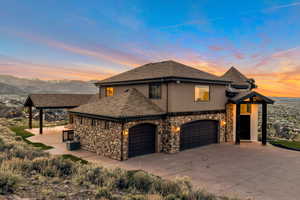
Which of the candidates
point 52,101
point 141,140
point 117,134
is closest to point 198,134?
point 141,140

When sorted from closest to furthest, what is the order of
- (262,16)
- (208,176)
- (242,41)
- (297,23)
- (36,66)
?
(208,176) → (297,23) → (262,16) → (242,41) → (36,66)

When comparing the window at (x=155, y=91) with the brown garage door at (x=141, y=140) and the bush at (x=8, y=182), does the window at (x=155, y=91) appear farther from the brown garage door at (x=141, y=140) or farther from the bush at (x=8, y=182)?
the bush at (x=8, y=182)

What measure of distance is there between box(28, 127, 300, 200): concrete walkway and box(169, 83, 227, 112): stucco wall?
11.1 feet

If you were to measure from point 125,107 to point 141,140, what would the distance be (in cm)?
261

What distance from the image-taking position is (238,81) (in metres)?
20.4

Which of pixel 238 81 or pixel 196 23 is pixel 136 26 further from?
pixel 238 81

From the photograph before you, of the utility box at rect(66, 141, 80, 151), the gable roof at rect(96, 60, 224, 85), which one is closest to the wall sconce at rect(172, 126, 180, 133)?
the gable roof at rect(96, 60, 224, 85)

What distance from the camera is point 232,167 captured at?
10578 mm

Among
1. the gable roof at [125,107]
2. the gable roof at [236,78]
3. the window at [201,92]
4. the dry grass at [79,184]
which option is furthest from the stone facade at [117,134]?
the gable roof at [236,78]

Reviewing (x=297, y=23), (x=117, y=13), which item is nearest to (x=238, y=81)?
(x=297, y=23)

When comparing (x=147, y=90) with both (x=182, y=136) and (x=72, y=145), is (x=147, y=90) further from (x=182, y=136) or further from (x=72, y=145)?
(x=72, y=145)

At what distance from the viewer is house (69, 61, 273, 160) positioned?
39.7 feet

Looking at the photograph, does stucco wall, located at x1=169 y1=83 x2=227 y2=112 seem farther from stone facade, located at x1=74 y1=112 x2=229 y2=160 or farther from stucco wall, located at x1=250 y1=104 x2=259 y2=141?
stucco wall, located at x1=250 y1=104 x2=259 y2=141

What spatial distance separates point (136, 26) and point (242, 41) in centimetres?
1407
